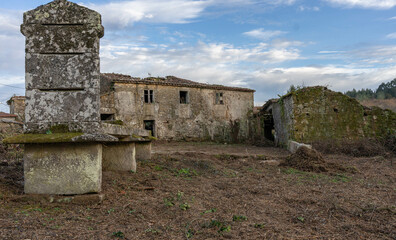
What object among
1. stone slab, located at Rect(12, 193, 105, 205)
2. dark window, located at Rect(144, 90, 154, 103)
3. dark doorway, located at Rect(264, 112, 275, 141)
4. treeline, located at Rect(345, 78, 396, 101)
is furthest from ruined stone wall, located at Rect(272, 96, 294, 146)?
treeline, located at Rect(345, 78, 396, 101)

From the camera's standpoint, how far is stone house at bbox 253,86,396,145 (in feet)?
48.2

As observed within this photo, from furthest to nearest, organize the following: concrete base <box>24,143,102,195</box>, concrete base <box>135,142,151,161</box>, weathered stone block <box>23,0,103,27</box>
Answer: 1. concrete base <box>135,142,151,161</box>
2. weathered stone block <box>23,0,103,27</box>
3. concrete base <box>24,143,102,195</box>

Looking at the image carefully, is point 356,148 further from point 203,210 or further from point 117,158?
point 203,210

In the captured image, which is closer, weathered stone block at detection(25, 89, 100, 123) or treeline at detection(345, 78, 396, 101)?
weathered stone block at detection(25, 89, 100, 123)

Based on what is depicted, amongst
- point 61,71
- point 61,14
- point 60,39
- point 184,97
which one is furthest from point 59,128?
point 184,97

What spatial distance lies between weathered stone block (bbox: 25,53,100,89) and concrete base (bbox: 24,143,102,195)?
30.6 inches

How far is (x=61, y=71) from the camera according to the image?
384cm

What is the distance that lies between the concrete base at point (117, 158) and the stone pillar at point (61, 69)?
5.44 feet

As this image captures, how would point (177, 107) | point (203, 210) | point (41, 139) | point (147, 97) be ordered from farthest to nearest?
point (177, 107), point (147, 97), point (203, 210), point (41, 139)

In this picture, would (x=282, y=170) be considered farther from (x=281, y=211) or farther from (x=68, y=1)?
(x=68, y=1)

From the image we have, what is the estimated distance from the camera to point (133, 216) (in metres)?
3.34

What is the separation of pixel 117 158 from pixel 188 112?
17516 mm

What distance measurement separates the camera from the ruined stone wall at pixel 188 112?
20.5 meters

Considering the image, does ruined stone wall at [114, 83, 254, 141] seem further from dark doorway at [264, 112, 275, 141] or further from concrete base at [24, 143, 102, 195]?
concrete base at [24, 143, 102, 195]
